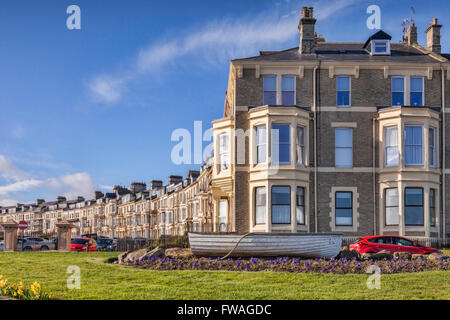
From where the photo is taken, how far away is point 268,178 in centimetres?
2895

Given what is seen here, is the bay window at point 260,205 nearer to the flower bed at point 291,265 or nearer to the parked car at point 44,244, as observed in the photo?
the flower bed at point 291,265

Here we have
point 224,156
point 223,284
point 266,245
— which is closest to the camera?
point 223,284

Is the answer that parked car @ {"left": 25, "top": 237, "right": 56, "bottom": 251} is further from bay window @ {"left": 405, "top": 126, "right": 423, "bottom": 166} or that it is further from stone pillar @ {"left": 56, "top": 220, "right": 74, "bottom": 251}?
bay window @ {"left": 405, "top": 126, "right": 423, "bottom": 166}

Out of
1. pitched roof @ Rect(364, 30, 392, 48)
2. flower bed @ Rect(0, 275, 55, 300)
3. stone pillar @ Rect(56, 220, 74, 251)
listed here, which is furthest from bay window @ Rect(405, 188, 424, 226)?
flower bed @ Rect(0, 275, 55, 300)

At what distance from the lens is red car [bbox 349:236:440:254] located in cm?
2470

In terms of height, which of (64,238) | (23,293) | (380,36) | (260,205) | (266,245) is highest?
(380,36)

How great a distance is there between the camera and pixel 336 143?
101 feet

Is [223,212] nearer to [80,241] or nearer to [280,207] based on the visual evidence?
[280,207]

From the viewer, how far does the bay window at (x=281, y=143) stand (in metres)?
29.3

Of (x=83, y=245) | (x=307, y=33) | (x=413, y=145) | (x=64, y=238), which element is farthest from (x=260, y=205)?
(x=83, y=245)

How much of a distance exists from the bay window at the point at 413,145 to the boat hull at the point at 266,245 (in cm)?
1089

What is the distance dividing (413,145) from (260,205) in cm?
882

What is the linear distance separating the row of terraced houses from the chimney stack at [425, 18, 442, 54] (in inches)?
81.0

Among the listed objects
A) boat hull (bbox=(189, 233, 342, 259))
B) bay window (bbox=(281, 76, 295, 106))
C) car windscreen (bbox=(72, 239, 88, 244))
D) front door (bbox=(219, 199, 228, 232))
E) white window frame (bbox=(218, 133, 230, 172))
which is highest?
bay window (bbox=(281, 76, 295, 106))
